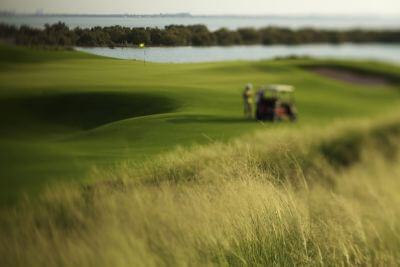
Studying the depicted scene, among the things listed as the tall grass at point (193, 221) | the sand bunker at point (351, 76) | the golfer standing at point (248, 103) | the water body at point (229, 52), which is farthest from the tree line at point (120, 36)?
the sand bunker at point (351, 76)

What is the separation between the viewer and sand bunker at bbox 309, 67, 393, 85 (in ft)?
45.0

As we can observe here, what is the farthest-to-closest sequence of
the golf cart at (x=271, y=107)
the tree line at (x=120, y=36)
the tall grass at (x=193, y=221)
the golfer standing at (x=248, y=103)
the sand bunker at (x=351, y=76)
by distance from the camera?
the sand bunker at (x=351, y=76), the golf cart at (x=271, y=107), the golfer standing at (x=248, y=103), the tree line at (x=120, y=36), the tall grass at (x=193, y=221)

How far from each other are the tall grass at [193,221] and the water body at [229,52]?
783 millimetres

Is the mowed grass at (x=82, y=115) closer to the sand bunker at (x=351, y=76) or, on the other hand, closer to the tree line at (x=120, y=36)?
the tree line at (x=120, y=36)

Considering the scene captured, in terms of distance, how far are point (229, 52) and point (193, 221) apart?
2.13 m

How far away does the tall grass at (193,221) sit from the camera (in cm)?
314

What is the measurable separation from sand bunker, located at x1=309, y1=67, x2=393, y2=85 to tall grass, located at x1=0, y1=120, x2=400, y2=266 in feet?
29.6

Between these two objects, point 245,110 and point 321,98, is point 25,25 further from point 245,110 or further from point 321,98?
point 321,98

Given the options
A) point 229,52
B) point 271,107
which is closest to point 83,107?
point 229,52

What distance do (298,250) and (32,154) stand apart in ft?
Result: 6.95

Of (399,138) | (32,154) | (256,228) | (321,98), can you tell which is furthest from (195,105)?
(321,98)

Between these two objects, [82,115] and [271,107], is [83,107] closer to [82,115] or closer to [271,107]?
[82,115]

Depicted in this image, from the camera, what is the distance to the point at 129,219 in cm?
358

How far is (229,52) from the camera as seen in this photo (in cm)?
522
